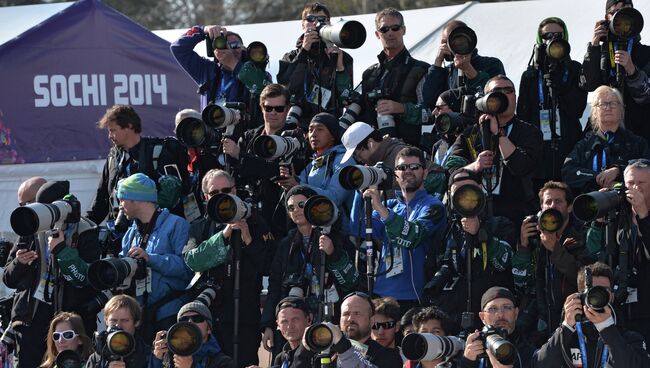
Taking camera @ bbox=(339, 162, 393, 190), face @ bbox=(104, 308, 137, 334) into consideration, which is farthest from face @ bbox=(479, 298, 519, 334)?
face @ bbox=(104, 308, 137, 334)

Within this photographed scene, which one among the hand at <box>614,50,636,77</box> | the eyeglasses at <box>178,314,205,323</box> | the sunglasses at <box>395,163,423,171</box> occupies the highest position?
the hand at <box>614,50,636,77</box>

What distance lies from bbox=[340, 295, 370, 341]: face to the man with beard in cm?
59

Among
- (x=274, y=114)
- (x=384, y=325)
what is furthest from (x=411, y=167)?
(x=274, y=114)

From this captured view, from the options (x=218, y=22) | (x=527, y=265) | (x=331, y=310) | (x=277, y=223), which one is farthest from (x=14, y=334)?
(x=218, y=22)

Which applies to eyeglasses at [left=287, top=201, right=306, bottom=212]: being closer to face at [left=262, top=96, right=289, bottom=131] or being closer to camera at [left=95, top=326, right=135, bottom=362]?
face at [left=262, top=96, right=289, bottom=131]

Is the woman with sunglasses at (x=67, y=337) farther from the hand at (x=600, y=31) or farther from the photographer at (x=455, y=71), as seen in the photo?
the hand at (x=600, y=31)

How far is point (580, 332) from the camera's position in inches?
337

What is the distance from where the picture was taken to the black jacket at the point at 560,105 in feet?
35.3

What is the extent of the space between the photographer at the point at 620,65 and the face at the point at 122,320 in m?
3.16

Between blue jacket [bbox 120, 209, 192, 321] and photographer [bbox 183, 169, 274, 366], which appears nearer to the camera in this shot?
photographer [bbox 183, 169, 274, 366]

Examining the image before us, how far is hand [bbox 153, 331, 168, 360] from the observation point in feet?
30.9

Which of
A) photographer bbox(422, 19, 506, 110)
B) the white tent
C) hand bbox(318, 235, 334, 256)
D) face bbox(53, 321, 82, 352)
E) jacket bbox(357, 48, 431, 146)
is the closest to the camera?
hand bbox(318, 235, 334, 256)

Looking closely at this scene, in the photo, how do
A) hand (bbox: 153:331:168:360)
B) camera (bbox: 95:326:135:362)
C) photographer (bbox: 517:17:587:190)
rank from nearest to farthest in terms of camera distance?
camera (bbox: 95:326:135:362)
hand (bbox: 153:331:168:360)
photographer (bbox: 517:17:587:190)

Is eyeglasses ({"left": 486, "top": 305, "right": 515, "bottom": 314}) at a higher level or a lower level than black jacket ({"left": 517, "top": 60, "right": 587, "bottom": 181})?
lower
